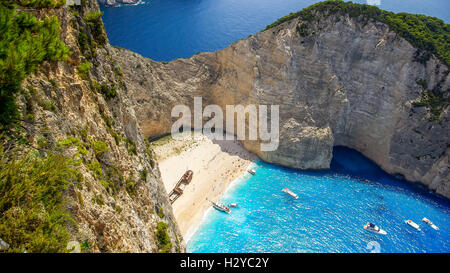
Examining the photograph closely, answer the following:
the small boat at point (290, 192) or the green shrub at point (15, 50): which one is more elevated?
the green shrub at point (15, 50)

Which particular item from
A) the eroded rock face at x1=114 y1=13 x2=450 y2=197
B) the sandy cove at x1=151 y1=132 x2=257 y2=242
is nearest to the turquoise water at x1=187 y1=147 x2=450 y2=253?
the sandy cove at x1=151 y1=132 x2=257 y2=242

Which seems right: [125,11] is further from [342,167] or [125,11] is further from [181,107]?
[342,167]

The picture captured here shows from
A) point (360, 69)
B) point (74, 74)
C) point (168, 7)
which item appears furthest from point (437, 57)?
point (168, 7)

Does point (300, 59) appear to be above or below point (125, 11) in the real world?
below

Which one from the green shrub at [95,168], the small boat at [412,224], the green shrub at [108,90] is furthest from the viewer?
the small boat at [412,224]

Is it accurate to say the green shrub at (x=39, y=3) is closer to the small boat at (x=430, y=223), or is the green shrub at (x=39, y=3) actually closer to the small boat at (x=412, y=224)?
the small boat at (x=412, y=224)

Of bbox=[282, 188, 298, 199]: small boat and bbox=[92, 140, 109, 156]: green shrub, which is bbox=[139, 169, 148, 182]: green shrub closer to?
bbox=[92, 140, 109, 156]: green shrub

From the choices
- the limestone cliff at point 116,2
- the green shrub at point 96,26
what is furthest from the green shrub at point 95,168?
the limestone cliff at point 116,2

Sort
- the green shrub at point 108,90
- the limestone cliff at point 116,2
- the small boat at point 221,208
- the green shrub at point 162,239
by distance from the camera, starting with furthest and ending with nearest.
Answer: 1. the limestone cliff at point 116,2
2. the small boat at point 221,208
3. the green shrub at point 162,239
4. the green shrub at point 108,90
